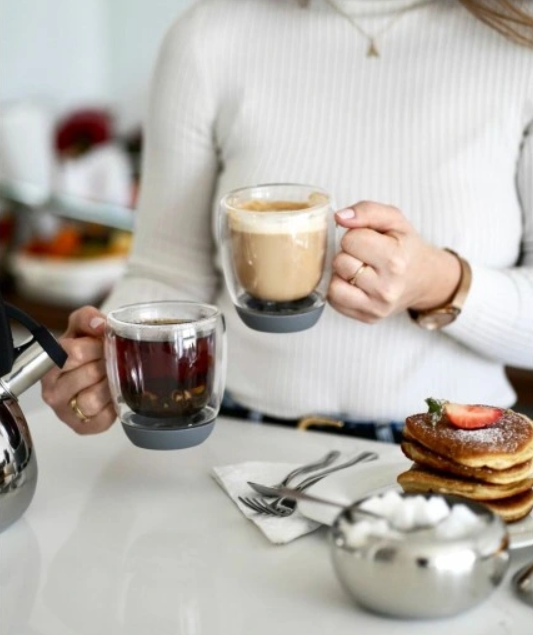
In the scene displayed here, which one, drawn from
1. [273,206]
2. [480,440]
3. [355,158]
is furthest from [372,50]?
[480,440]

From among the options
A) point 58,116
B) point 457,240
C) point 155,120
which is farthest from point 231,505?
point 58,116

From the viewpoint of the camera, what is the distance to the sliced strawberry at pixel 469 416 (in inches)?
39.6

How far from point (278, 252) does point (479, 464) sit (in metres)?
0.31

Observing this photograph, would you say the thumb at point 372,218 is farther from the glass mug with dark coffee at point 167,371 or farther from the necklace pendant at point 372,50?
the necklace pendant at point 372,50

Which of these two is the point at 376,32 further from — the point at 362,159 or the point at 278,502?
the point at 278,502

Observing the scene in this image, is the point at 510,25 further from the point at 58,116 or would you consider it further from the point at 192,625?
the point at 58,116

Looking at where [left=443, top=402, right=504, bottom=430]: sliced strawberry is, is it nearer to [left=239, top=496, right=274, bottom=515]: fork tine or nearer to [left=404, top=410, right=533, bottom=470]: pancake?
[left=404, top=410, right=533, bottom=470]: pancake

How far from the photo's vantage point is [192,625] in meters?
0.88

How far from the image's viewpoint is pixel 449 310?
1.29 meters

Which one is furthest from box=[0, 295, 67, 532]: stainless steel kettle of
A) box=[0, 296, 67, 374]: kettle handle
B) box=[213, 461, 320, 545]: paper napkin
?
box=[213, 461, 320, 545]: paper napkin

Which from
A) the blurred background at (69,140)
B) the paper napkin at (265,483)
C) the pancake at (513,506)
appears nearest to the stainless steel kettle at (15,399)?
the paper napkin at (265,483)

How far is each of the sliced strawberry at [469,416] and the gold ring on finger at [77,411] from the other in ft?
1.25

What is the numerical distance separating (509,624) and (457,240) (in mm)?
609

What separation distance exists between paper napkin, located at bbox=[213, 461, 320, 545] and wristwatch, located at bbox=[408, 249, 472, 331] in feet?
0.82
